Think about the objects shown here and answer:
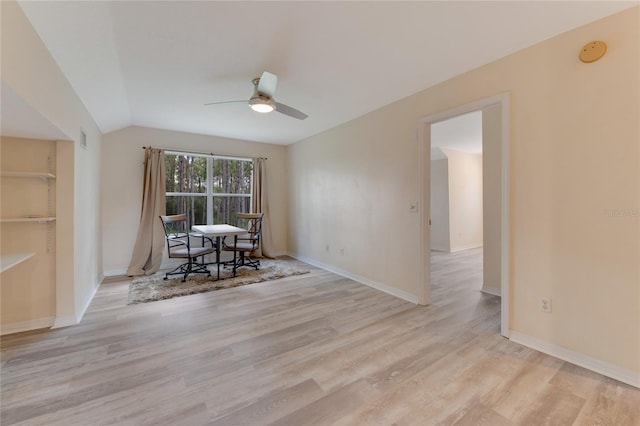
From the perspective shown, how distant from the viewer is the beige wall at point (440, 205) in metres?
6.41

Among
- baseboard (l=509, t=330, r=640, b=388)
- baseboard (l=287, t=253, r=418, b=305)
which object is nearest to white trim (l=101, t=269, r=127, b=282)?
baseboard (l=287, t=253, r=418, b=305)

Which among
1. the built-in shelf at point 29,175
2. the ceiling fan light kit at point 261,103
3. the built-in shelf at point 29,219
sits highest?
the ceiling fan light kit at point 261,103

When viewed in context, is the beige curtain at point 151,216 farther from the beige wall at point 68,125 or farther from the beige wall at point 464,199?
the beige wall at point 464,199

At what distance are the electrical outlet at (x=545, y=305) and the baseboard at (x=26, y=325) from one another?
430cm

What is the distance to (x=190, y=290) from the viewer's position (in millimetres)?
3449

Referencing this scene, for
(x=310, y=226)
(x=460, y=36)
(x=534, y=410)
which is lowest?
(x=534, y=410)

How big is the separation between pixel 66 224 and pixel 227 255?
9.34 ft

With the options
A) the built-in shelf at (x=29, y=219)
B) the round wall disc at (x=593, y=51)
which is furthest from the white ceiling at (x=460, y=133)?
the built-in shelf at (x=29, y=219)

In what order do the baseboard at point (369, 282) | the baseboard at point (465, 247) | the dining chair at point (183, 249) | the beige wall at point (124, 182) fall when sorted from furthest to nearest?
the baseboard at point (465, 247) → the beige wall at point (124, 182) → the dining chair at point (183, 249) → the baseboard at point (369, 282)

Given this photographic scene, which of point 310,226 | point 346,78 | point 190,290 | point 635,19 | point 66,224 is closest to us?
point 635,19

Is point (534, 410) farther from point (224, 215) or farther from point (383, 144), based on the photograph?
point (224, 215)

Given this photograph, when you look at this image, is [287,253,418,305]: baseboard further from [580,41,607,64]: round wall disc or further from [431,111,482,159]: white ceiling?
[580,41,607,64]: round wall disc

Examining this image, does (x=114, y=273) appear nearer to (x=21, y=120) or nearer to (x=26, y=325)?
(x=26, y=325)

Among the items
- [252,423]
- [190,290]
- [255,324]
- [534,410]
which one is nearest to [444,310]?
[534,410]
